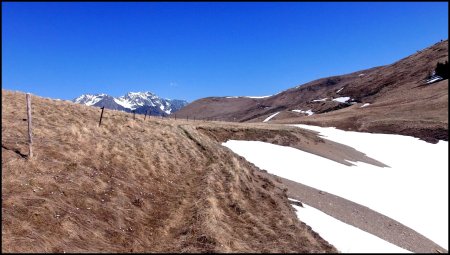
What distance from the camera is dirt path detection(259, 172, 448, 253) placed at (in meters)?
20.5

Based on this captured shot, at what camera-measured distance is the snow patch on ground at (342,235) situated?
1652 centimetres

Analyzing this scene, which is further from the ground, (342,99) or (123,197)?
(342,99)

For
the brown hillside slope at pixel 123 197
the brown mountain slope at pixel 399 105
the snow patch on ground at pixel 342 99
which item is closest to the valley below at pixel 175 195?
the brown hillside slope at pixel 123 197

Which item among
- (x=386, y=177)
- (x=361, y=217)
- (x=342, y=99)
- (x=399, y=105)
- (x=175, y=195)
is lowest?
(x=361, y=217)

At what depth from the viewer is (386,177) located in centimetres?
3794

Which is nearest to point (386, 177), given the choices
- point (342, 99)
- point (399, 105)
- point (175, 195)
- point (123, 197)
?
point (175, 195)

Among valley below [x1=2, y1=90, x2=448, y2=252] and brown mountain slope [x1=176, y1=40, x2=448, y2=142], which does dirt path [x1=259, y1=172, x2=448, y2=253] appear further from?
brown mountain slope [x1=176, y1=40, x2=448, y2=142]

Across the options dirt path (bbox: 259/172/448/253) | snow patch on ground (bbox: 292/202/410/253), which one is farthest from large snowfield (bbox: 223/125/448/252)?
dirt path (bbox: 259/172/448/253)

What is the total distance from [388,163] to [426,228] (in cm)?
2459

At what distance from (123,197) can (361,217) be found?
1589cm

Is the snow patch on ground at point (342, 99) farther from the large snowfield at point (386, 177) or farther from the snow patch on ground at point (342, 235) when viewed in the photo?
the snow patch on ground at point (342, 235)

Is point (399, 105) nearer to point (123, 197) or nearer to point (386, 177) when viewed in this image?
point (386, 177)

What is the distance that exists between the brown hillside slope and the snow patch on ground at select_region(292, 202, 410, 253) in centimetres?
79

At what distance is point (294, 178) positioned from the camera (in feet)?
105
